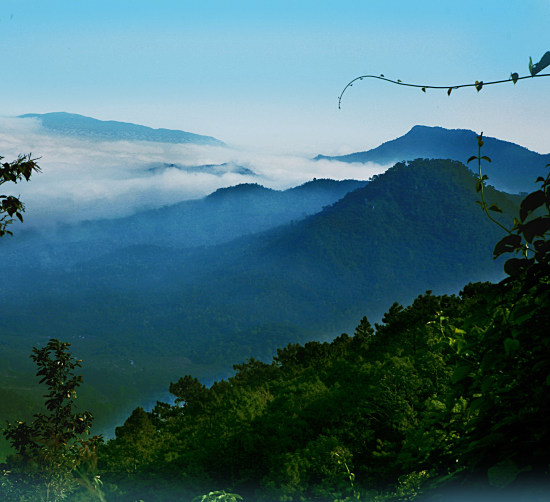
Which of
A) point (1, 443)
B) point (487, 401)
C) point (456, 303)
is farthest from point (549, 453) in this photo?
point (1, 443)

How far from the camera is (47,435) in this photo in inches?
639

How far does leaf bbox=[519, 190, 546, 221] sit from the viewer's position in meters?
2.72

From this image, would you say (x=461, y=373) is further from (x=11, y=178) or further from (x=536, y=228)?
(x=11, y=178)

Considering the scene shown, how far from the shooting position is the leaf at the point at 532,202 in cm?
272

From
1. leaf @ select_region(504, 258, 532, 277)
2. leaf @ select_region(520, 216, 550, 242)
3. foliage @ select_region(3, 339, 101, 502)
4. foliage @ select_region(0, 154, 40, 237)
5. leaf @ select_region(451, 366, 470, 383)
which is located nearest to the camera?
leaf @ select_region(520, 216, 550, 242)

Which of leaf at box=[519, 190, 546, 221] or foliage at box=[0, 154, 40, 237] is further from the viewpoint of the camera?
foliage at box=[0, 154, 40, 237]

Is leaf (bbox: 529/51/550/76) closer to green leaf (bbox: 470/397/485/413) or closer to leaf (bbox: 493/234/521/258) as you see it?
leaf (bbox: 493/234/521/258)

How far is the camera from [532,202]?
277 cm

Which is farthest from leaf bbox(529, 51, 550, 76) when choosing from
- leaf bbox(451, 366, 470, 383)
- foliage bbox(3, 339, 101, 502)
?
foliage bbox(3, 339, 101, 502)

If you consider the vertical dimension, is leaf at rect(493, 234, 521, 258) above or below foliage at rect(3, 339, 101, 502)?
above

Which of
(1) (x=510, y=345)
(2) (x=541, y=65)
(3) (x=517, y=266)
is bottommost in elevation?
(1) (x=510, y=345)

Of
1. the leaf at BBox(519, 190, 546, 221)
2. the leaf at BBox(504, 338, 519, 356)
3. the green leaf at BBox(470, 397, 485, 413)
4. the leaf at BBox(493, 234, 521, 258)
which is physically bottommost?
the green leaf at BBox(470, 397, 485, 413)

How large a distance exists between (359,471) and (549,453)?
103ft

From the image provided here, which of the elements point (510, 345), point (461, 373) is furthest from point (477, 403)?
point (510, 345)
